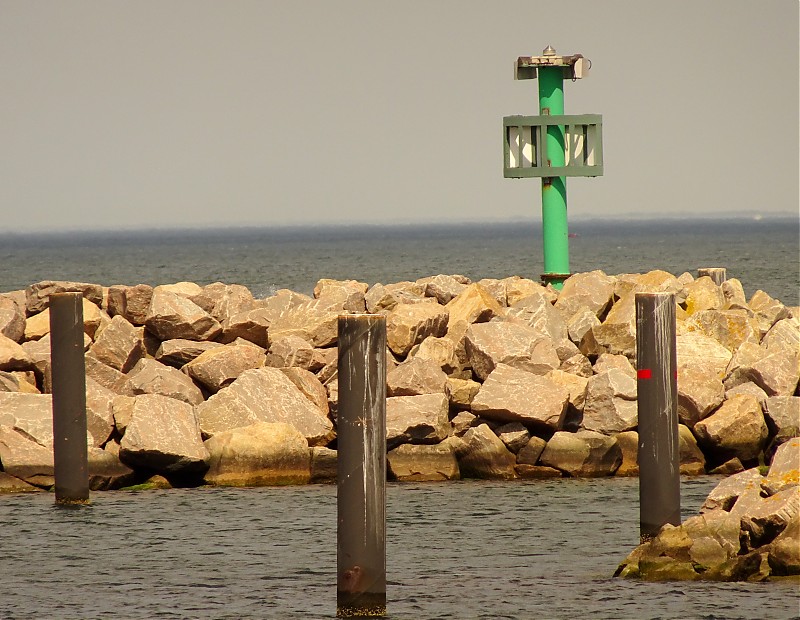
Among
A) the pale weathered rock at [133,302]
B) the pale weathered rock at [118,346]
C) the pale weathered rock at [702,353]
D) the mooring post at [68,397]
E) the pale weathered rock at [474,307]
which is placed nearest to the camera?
the mooring post at [68,397]

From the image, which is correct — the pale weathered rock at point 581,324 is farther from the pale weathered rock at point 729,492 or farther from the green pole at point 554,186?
the pale weathered rock at point 729,492

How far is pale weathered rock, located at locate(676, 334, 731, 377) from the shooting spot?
1791 centimetres

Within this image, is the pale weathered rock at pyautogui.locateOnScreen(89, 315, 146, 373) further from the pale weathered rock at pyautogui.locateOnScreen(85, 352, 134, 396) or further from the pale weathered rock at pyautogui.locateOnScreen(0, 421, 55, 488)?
the pale weathered rock at pyautogui.locateOnScreen(0, 421, 55, 488)

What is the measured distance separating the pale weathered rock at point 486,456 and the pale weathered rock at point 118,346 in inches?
189

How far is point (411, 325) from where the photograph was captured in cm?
1886

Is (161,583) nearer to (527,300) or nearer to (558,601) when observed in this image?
(558,601)

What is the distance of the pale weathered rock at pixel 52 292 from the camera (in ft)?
65.9

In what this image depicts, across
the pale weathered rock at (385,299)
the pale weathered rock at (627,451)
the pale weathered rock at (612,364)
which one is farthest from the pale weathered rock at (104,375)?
the pale weathered rock at (627,451)

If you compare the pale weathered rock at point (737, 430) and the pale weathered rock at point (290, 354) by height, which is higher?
the pale weathered rock at point (290, 354)

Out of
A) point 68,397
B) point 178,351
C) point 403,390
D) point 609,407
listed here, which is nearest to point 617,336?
point 609,407

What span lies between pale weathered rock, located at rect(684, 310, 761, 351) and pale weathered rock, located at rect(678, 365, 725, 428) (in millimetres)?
2567

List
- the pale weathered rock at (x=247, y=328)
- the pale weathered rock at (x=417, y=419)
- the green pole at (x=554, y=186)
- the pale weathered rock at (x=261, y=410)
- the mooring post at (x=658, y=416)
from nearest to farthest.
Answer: the mooring post at (x=658, y=416)
the pale weathered rock at (x=417, y=419)
the pale weathered rock at (x=261, y=410)
the pale weathered rock at (x=247, y=328)
the green pole at (x=554, y=186)

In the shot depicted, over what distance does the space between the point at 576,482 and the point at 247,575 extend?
5.16 meters

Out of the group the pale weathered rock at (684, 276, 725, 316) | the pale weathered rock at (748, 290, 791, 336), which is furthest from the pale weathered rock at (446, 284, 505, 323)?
the pale weathered rock at (748, 290, 791, 336)
